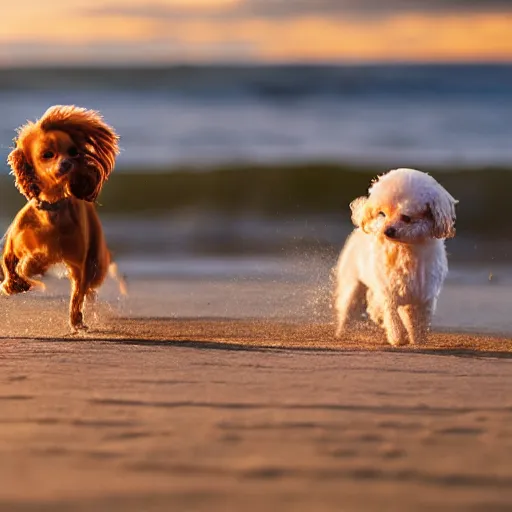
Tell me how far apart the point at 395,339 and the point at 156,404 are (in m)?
2.75

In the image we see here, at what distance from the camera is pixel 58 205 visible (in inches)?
312

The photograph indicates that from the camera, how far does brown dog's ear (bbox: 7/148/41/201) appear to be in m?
7.93

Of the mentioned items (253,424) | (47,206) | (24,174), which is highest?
(24,174)

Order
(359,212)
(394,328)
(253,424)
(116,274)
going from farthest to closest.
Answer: (116,274) < (359,212) < (394,328) < (253,424)

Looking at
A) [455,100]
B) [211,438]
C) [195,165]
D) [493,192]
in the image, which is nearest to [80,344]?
[211,438]

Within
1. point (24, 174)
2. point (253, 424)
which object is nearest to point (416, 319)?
point (24, 174)

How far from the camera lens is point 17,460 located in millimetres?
4078

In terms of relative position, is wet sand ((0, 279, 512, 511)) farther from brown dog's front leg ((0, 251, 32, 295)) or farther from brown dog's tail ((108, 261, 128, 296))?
brown dog's tail ((108, 261, 128, 296))

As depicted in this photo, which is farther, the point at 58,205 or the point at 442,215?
the point at 58,205

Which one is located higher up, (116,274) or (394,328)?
(116,274)

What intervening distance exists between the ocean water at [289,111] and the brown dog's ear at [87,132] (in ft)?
39.8

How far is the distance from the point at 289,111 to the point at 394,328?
Answer: 26.1m

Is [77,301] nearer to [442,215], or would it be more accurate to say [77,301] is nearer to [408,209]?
[408,209]

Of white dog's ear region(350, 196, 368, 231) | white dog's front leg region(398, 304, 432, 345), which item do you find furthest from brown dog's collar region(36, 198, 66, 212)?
white dog's front leg region(398, 304, 432, 345)
